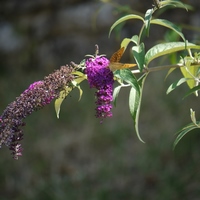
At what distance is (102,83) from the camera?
1.22m

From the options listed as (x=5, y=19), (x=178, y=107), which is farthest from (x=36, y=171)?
(x=5, y=19)

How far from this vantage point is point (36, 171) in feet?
14.1

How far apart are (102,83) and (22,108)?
193mm

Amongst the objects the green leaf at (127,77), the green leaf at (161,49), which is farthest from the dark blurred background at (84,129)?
the green leaf at (127,77)

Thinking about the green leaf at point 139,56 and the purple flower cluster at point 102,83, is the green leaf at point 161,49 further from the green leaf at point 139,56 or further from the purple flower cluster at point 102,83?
the purple flower cluster at point 102,83

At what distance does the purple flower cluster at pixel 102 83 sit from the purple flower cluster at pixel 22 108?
0.08 metres

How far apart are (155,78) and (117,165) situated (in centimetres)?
105

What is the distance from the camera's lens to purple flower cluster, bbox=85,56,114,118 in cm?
122

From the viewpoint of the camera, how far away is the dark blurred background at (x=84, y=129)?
3.96m

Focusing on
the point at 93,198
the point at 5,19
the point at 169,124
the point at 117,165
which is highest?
the point at 5,19

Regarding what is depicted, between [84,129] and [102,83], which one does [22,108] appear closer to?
[102,83]

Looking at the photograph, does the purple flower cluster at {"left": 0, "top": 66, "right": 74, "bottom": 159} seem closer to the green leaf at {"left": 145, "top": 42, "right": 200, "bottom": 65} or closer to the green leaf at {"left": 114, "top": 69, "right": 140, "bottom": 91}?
the green leaf at {"left": 114, "top": 69, "right": 140, "bottom": 91}

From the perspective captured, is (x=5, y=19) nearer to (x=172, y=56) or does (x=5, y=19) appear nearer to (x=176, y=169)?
(x=176, y=169)

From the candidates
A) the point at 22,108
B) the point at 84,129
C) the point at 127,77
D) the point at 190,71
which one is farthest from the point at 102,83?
the point at 84,129
